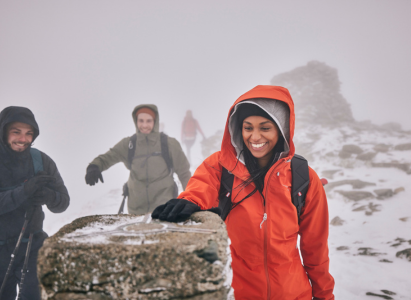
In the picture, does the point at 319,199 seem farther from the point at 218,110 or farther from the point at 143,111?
the point at 218,110

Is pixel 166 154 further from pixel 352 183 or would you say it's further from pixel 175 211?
pixel 352 183

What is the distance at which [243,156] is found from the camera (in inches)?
84.7

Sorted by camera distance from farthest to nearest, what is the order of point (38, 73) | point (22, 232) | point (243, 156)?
point (38, 73), point (22, 232), point (243, 156)

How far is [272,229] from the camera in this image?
1.82 meters

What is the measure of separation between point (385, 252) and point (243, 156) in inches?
219

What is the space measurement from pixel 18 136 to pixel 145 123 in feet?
6.54

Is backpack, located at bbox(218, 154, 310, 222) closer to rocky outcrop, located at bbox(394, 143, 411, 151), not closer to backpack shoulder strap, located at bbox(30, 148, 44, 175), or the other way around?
backpack shoulder strap, located at bbox(30, 148, 44, 175)

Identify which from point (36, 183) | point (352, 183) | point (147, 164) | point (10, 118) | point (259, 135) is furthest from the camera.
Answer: point (352, 183)

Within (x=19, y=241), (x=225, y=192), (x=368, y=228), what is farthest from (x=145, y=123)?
(x=368, y=228)

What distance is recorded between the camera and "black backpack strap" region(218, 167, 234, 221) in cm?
193

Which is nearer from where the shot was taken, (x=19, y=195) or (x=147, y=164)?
(x=19, y=195)

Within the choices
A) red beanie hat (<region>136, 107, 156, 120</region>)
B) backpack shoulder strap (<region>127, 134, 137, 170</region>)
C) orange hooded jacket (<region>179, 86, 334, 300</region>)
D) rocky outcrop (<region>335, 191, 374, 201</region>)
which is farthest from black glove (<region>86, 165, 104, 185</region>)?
rocky outcrop (<region>335, 191, 374, 201</region>)

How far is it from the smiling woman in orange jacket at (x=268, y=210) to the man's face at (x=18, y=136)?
9.29 ft

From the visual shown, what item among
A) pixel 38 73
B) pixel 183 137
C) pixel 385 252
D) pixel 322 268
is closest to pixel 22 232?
pixel 322 268
